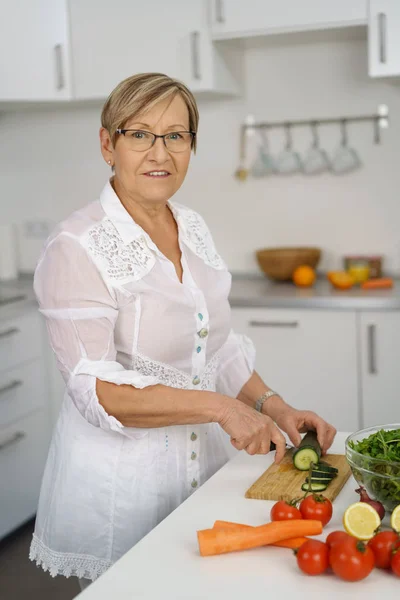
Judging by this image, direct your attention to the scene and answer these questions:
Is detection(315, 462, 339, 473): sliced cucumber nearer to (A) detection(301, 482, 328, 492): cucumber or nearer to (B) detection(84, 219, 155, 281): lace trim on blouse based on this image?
(A) detection(301, 482, 328, 492): cucumber

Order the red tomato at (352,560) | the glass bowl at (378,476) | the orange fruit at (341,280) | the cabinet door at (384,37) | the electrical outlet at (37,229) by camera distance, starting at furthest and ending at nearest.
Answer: the electrical outlet at (37,229), the orange fruit at (341,280), the cabinet door at (384,37), the glass bowl at (378,476), the red tomato at (352,560)

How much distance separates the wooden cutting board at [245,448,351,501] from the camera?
4.55ft

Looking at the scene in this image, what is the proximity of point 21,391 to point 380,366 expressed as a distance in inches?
53.1

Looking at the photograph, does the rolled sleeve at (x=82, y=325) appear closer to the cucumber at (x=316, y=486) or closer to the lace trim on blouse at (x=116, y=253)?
the lace trim on blouse at (x=116, y=253)

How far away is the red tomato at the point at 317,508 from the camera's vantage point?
4.11 ft

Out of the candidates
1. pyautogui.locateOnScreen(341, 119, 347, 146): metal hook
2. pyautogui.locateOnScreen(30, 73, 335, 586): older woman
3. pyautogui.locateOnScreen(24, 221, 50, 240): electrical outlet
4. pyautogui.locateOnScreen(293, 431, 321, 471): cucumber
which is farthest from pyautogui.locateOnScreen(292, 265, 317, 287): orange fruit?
pyautogui.locateOnScreen(293, 431, 321, 471): cucumber

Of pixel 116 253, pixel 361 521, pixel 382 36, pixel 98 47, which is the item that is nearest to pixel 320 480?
pixel 361 521

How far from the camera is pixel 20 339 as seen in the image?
3104 mm

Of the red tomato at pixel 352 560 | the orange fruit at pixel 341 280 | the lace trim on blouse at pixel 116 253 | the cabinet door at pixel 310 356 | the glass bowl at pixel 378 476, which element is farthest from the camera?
the orange fruit at pixel 341 280

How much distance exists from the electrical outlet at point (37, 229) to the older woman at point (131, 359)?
2.22 m

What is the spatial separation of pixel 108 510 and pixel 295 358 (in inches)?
62.2

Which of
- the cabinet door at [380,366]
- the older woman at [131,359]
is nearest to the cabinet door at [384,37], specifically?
the cabinet door at [380,366]

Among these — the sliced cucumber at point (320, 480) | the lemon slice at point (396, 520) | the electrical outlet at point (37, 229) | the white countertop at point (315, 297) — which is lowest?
the white countertop at point (315, 297)

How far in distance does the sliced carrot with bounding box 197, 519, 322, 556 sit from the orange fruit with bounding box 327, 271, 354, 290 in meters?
1.99
